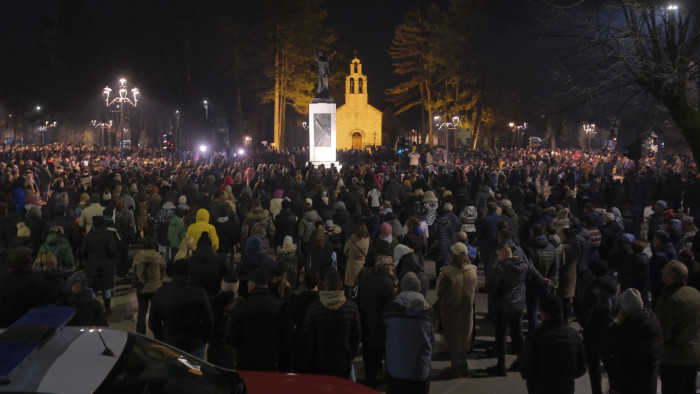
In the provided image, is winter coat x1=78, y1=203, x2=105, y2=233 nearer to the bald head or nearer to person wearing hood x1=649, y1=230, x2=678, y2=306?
person wearing hood x1=649, y1=230, x2=678, y2=306

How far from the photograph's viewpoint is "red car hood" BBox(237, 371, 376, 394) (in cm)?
397

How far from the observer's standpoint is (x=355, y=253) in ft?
30.7

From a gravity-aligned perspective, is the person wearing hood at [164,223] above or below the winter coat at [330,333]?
above

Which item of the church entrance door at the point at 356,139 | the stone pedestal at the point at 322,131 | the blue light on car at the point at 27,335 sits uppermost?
the church entrance door at the point at 356,139

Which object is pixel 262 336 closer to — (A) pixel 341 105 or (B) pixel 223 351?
(B) pixel 223 351

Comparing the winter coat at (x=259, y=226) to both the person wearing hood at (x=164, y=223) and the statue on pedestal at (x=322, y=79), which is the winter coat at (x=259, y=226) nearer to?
Result: the person wearing hood at (x=164, y=223)

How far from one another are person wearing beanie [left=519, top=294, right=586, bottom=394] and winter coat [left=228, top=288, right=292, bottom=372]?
201cm

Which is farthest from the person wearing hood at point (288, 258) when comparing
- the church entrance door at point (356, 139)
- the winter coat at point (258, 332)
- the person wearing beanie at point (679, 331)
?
the church entrance door at point (356, 139)

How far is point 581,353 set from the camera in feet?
16.9

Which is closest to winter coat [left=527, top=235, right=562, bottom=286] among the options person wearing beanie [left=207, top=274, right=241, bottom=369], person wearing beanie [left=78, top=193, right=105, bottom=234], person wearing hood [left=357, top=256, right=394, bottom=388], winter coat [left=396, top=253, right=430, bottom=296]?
winter coat [left=396, top=253, right=430, bottom=296]

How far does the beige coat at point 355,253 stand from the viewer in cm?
932

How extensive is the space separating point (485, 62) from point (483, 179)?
42.4 metres

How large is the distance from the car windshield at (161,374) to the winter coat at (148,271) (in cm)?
432

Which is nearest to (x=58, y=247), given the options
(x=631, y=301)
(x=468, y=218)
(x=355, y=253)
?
(x=355, y=253)
